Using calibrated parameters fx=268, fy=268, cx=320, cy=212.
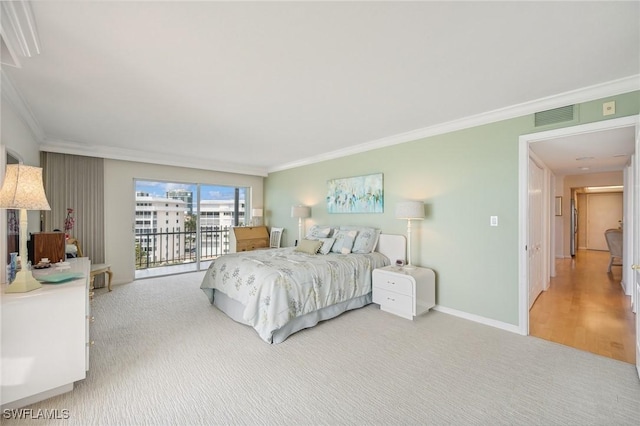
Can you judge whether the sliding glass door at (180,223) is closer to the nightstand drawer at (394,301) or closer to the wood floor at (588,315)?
the nightstand drawer at (394,301)

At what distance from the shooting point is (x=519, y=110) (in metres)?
2.97

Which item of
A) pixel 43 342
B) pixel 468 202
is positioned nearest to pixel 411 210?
pixel 468 202

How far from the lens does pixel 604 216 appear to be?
29.0ft

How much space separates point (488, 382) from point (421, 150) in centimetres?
287

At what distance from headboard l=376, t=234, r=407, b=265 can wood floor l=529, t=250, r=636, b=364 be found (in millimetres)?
1698

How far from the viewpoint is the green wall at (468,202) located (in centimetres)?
304

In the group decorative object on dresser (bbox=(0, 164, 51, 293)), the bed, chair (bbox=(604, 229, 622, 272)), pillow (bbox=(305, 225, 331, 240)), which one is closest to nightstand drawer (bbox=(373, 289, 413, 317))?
the bed

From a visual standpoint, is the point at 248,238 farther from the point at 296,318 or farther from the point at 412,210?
the point at 412,210

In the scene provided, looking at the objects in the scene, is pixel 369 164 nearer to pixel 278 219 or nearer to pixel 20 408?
pixel 278 219

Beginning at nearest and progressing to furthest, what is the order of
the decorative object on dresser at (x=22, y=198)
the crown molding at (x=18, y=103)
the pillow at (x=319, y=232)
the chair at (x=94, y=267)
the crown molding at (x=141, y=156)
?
the decorative object on dresser at (x=22, y=198), the crown molding at (x=18, y=103), the chair at (x=94, y=267), the crown molding at (x=141, y=156), the pillow at (x=319, y=232)

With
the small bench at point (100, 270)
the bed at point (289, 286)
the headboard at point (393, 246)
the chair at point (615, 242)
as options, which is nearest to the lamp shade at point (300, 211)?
Result: the bed at point (289, 286)

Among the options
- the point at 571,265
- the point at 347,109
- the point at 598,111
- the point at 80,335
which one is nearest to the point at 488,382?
the point at 598,111

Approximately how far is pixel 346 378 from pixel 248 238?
15.9 ft

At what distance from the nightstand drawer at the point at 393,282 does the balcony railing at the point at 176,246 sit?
14.9 ft
